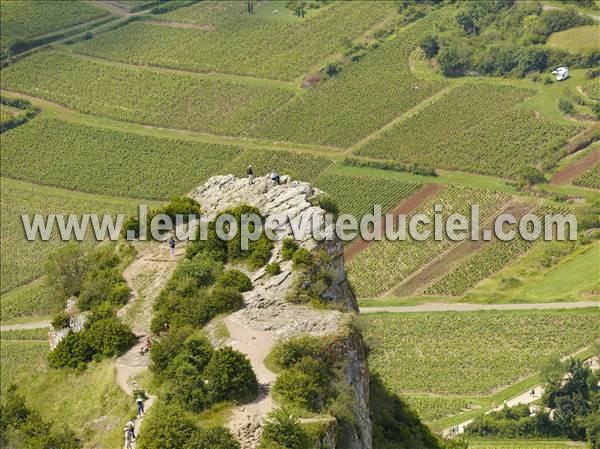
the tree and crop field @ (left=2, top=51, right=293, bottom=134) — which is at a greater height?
the tree

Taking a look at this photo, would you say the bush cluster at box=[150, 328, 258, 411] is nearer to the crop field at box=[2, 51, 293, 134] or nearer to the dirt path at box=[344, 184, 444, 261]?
the dirt path at box=[344, 184, 444, 261]

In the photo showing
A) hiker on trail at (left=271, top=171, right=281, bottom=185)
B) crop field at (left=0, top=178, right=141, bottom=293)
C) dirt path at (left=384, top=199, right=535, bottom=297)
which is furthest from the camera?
crop field at (left=0, top=178, right=141, bottom=293)

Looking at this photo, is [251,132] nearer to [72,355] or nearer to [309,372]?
[72,355]

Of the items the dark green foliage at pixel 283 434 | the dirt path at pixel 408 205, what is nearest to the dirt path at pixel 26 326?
the dirt path at pixel 408 205

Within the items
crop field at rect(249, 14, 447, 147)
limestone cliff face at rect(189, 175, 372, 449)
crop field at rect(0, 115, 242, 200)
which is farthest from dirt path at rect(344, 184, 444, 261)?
limestone cliff face at rect(189, 175, 372, 449)

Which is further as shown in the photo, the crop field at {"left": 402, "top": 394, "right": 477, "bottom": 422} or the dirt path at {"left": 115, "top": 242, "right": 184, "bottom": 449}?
the crop field at {"left": 402, "top": 394, "right": 477, "bottom": 422}

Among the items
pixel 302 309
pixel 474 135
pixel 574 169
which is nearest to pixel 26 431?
pixel 302 309

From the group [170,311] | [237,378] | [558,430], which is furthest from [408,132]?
[237,378]
